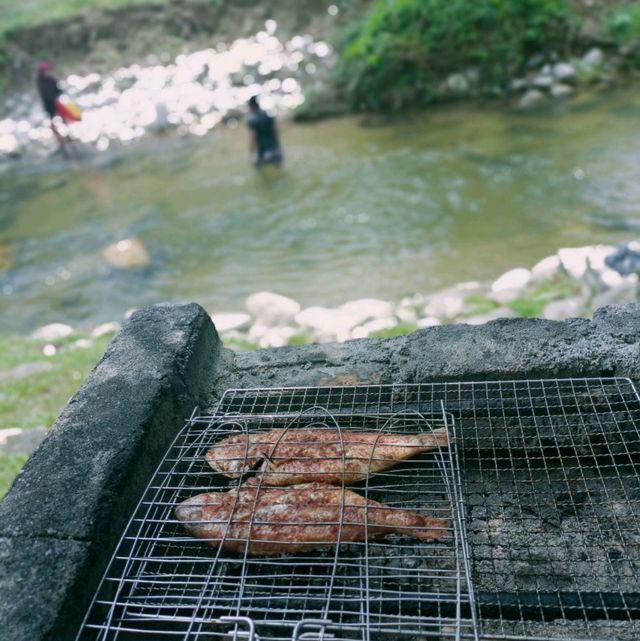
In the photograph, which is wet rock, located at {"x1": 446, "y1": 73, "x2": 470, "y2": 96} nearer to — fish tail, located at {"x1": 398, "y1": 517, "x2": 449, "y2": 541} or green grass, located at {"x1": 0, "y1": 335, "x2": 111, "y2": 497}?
green grass, located at {"x1": 0, "y1": 335, "x2": 111, "y2": 497}

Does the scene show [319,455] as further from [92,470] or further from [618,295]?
[618,295]

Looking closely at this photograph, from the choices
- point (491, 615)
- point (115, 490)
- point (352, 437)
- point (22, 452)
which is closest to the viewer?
point (491, 615)

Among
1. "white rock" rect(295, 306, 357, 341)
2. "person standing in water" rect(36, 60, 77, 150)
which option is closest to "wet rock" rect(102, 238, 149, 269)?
"white rock" rect(295, 306, 357, 341)

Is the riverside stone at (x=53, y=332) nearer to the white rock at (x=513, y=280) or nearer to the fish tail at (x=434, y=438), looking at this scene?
the white rock at (x=513, y=280)

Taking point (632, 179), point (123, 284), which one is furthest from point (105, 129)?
point (632, 179)

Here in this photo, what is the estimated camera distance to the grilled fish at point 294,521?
3.06 metres

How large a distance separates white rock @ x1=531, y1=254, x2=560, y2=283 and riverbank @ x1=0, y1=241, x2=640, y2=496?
1cm

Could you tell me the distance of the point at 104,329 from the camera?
9.66 meters

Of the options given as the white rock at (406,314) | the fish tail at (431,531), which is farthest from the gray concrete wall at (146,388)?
the white rock at (406,314)

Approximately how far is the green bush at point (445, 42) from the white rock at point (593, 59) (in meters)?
0.74

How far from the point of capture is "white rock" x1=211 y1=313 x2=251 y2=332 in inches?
354

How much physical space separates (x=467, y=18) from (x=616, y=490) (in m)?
16.1

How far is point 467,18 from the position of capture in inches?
Result: 649

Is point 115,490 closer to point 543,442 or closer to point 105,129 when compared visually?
point 543,442
